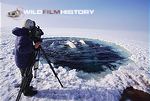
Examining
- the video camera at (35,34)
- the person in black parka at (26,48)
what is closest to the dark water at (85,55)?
the person in black parka at (26,48)

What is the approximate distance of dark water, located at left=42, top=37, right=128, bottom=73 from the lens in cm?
350

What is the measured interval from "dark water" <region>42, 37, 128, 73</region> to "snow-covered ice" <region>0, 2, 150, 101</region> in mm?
76

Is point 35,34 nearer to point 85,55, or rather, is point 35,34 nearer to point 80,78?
point 80,78

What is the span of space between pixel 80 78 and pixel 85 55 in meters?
0.41

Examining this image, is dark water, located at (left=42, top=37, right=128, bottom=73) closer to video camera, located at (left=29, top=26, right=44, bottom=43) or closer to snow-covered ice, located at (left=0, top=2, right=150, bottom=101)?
snow-covered ice, located at (left=0, top=2, right=150, bottom=101)

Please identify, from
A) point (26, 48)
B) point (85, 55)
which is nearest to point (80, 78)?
point (85, 55)

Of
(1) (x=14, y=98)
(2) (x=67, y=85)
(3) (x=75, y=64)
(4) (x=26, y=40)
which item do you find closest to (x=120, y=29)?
(3) (x=75, y=64)

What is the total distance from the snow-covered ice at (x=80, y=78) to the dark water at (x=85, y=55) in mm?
76

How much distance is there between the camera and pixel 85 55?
359cm

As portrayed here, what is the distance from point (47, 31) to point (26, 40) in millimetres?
928

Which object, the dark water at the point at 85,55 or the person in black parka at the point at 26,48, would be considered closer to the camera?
the person in black parka at the point at 26,48

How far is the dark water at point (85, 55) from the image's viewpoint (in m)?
3.50

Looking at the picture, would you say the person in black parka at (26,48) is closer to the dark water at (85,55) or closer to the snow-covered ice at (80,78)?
the snow-covered ice at (80,78)

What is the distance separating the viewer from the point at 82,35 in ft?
12.2
